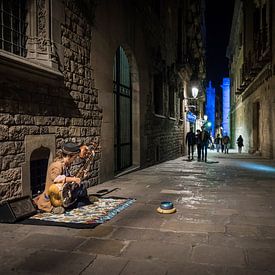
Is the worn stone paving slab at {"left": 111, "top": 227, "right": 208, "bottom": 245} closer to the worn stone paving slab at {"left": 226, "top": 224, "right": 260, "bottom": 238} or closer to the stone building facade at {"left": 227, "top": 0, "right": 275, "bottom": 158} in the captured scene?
the worn stone paving slab at {"left": 226, "top": 224, "right": 260, "bottom": 238}

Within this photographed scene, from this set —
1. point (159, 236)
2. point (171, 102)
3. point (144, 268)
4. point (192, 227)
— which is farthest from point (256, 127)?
point (144, 268)

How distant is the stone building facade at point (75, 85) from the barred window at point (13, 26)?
0.02 metres

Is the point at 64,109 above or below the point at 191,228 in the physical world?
above

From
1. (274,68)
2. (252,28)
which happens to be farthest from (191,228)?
(252,28)

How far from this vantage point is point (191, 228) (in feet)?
14.7

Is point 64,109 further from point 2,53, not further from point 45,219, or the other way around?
point 45,219

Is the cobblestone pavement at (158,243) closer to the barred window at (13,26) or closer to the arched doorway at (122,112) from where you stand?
the barred window at (13,26)

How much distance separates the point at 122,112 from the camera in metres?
11.4

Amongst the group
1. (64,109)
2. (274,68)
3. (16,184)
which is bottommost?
(16,184)

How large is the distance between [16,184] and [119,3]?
670 cm

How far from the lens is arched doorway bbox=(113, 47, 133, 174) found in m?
10.8

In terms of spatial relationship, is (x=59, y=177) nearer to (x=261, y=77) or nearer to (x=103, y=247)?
(x=103, y=247)

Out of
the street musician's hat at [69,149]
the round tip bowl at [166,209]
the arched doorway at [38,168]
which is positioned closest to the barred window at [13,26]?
the arched doorway at [38,168]

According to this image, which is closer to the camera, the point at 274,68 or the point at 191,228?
the point at 191,228
